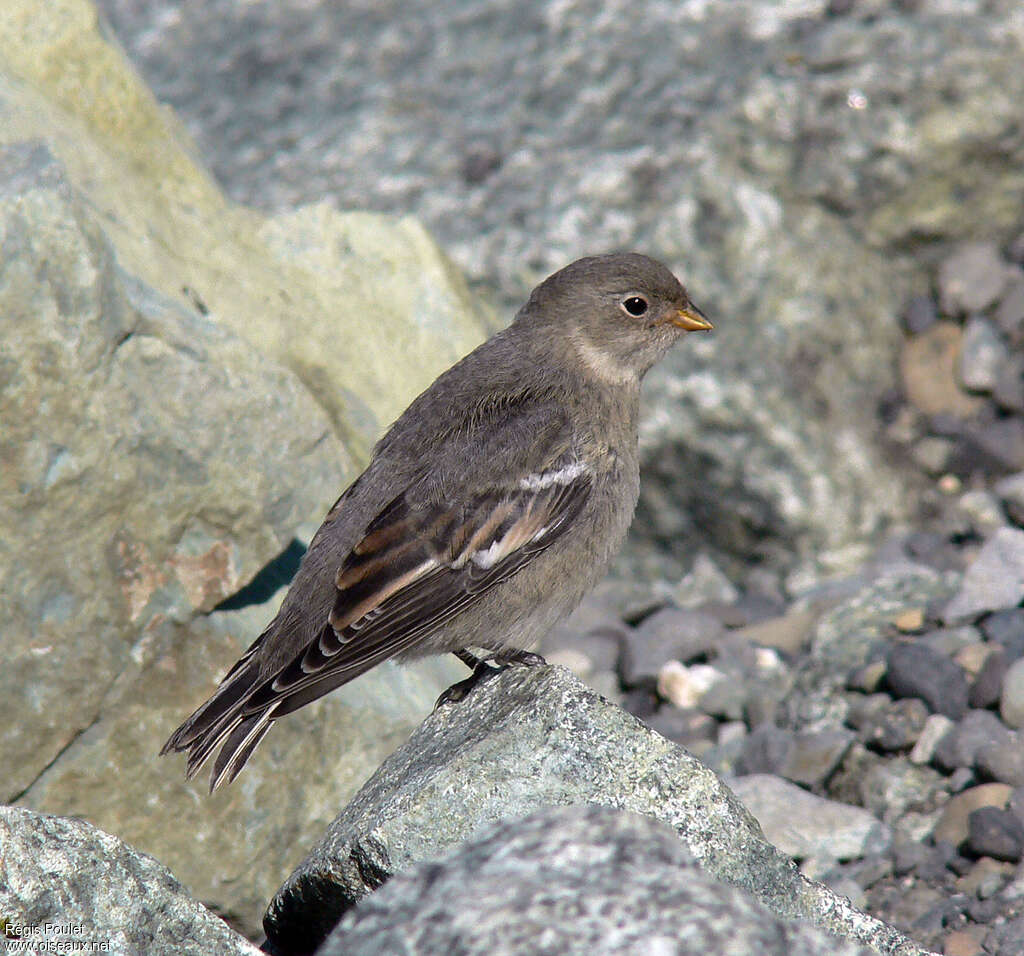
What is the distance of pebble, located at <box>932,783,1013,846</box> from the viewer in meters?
4.95

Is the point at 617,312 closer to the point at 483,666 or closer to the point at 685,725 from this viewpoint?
the point at 483,666

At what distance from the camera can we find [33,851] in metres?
3.44

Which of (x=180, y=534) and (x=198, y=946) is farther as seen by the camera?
(x=180, y=534)

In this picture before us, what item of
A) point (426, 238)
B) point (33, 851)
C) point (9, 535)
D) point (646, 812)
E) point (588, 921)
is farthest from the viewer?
point (426, 238)

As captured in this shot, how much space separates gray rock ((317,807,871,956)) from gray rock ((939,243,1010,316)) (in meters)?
6.22

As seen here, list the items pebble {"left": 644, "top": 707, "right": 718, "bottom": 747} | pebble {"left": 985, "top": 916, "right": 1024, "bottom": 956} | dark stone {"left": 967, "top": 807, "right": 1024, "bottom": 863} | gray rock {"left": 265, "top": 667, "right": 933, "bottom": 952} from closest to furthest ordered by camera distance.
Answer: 1. gray rock {"left": 265, "top": 667, "right": 933, "bottom": 952}
2. pebble {"left": 985, "top": 916, "right": 1024, "bottom": 956}
3. dark stone {"left": 967, "top": 807, "right": 1024, "bottom": 863}
4. pebble {"left": 644, "top": 707, "right": 718, "bottom": 747}

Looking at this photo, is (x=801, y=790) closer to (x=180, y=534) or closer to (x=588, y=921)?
(x=180, y=534)

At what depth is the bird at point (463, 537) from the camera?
4.59 metres

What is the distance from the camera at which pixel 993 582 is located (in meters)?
Answer: 6.09

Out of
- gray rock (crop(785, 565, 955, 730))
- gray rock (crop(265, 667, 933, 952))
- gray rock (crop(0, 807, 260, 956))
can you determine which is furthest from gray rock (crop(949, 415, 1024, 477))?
gray rock (crop(0, 807, 260, 956))

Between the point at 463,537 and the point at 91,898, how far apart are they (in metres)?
1.93

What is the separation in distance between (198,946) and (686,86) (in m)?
6.36

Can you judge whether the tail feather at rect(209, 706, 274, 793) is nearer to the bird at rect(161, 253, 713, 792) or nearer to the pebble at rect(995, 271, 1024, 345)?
the bird at rect(161, 253, 713, 792)

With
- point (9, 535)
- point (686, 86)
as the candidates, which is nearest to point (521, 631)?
point (9, 535)
